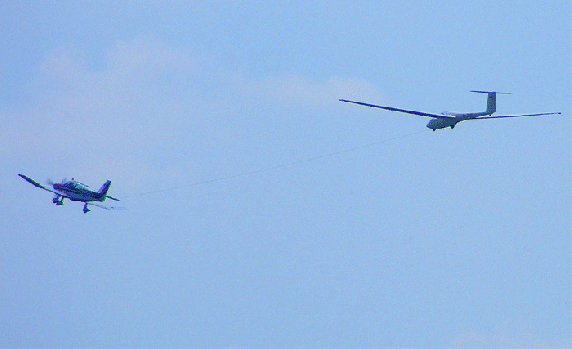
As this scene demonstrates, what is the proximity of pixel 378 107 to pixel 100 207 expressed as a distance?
138 ft

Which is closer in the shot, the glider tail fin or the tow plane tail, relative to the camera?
the glider tail fin

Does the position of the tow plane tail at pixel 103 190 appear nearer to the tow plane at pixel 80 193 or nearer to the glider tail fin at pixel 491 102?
the tow plane at pixel 80 193

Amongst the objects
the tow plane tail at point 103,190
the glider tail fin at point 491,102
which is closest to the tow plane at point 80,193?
the tow plane tail at point 103,190

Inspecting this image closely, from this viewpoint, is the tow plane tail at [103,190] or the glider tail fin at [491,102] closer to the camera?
the glider tail fin at [491,102]

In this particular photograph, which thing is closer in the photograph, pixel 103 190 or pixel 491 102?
pixel 491 102

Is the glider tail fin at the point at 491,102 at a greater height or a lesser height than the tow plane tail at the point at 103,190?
greater

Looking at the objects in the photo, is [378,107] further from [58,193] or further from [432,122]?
[58,193]

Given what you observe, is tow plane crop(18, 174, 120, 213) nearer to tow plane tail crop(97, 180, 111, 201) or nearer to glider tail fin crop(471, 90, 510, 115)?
tow plane tail crop(97, 180, 111, 201)

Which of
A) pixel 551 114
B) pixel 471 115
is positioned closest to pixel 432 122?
pixel 471 115

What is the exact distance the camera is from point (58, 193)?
134 m

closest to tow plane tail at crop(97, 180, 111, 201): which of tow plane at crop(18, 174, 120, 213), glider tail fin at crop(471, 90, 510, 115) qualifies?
tow plane at crop(18, 174, 120, 213)

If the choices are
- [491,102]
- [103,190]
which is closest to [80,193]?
[103,190]

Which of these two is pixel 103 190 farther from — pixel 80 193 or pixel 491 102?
pixel 491 102

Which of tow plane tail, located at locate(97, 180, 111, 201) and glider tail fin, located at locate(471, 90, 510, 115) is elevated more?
glider tail fin, located at locate(471, 90, 510, 115)
